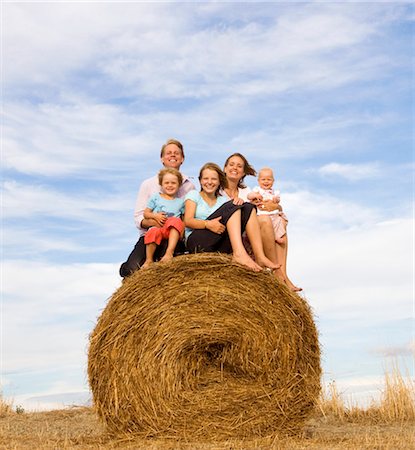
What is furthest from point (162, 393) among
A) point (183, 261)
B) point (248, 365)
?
point (183, 261)

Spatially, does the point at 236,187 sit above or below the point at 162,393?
above

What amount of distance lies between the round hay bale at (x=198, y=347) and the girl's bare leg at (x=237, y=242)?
8 cm

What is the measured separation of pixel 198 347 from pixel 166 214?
1.46m

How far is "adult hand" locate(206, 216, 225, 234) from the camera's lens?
6719mm

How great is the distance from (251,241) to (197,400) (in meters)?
1.57

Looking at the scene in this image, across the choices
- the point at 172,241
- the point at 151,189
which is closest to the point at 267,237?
the point at 172,241

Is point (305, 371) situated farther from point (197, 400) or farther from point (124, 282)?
point (124, 282)

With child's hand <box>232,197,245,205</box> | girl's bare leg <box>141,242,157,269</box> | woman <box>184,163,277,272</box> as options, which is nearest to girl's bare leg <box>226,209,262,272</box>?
woman <box>184,163,277,272</box>

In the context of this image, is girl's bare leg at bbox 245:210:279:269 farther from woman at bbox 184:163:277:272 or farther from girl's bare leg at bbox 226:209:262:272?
girl's bare leg at bbox 226:209:262:272

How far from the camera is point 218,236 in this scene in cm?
679

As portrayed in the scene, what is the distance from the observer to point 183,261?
662 cm

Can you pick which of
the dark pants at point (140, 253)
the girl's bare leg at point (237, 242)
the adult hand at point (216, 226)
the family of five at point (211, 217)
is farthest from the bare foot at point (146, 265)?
the girl's bare leg at point (237, 242)

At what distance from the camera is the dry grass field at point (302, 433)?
6.44m

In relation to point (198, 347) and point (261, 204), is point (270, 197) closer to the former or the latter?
point (261, 204)
